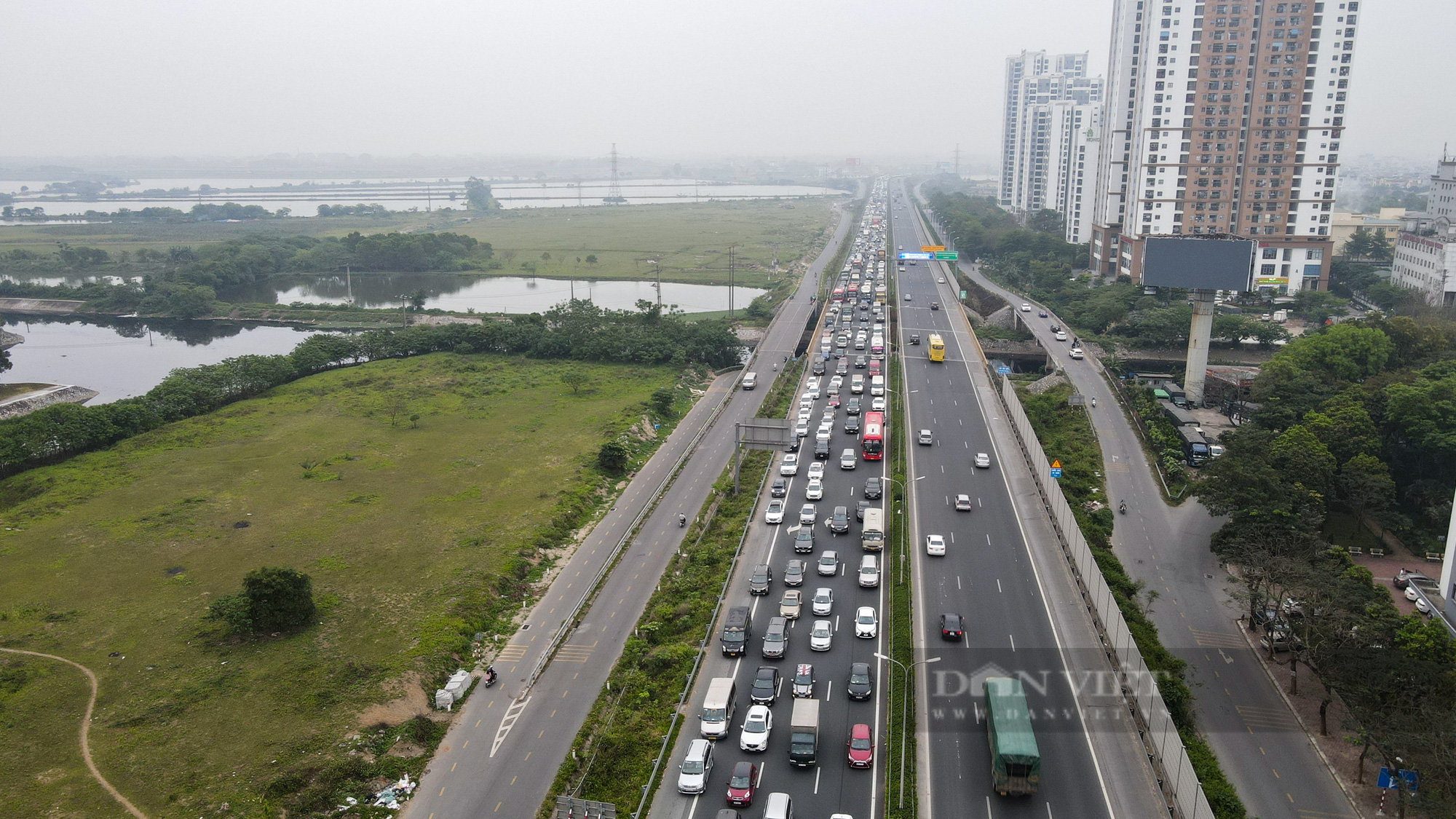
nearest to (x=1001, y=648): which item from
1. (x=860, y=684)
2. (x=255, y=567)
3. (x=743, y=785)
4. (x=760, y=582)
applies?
(x=860, y=684)

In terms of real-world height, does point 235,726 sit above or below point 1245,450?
below

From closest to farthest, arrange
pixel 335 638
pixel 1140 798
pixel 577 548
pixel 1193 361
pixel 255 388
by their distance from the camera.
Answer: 1. pixel 1140 798
2. pixel 335 638
3. pixel 577 548
4. pixel 1193 361
5. pixel 255 388

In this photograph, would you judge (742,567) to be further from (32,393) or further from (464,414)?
(32,393)

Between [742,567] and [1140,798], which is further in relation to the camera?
[742,567]

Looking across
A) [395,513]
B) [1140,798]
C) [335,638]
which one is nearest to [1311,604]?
[1140,798]

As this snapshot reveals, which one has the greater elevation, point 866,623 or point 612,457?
point 612,457

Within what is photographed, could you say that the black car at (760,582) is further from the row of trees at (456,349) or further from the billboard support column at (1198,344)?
the row of trees at (456,349)

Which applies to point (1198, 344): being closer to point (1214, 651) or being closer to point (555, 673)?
point (1214, 651)
